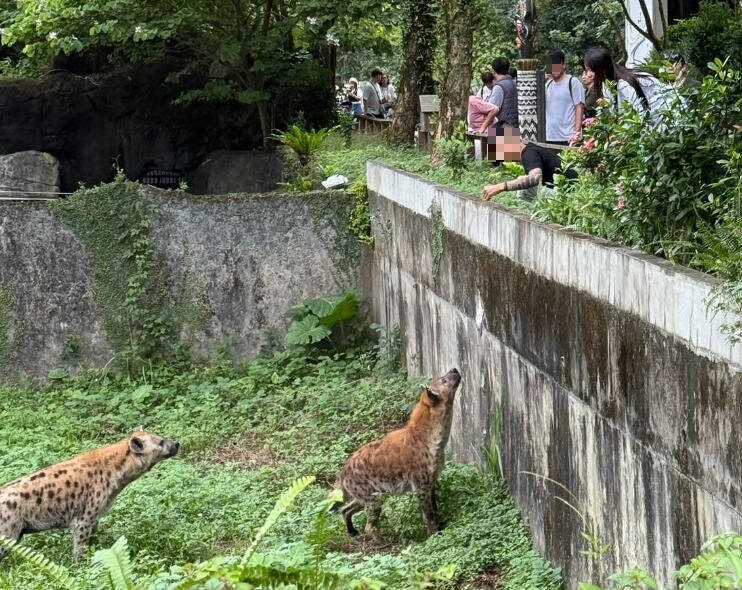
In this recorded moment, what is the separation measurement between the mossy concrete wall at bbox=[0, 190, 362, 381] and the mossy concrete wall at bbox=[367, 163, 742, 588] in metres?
4.54

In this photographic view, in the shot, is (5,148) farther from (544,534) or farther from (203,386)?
(544,534)

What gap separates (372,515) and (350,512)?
0.18 metres

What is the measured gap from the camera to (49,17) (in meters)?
19.5

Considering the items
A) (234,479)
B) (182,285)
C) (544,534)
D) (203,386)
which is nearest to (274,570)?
(544,534)

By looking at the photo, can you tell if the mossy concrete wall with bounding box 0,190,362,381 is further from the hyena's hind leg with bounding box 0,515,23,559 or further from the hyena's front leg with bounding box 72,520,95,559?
the hyena's hind leg with bounding box 0,515,23,559

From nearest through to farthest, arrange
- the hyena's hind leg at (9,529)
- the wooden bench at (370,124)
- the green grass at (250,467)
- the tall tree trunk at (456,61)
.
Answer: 1. the green grass at (250,467)
2. the hyena's hind leg at (9,529)
3. the tall tree trunk at (456,61)
4. the wooden bench at (370,124)

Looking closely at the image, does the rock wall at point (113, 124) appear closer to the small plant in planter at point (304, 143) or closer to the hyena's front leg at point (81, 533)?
the small plant in planter at point (304, 143)

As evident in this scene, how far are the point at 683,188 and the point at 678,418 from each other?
1530mm

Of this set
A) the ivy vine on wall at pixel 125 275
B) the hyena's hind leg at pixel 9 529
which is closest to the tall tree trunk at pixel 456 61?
the ivy vine on wall at pixel 125 275

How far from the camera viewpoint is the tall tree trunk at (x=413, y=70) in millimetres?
18578

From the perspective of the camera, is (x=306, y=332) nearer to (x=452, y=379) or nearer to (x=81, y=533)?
(x=81, y=533)

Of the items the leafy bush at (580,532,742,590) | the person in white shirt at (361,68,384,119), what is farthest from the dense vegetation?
the person in white shirt at (361,68,384,119)

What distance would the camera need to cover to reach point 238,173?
70.6ft

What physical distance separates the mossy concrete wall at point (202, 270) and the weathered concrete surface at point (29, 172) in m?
7.97
